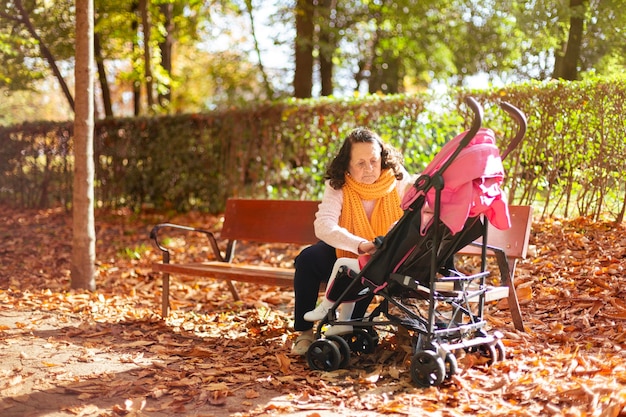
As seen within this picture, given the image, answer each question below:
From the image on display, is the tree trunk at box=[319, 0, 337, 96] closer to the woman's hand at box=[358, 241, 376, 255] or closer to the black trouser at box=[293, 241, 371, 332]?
the black trouser at box=[293, 241, 371, 332]

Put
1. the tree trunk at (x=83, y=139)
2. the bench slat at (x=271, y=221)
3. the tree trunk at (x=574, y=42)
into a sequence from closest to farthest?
the bench slat at (x=271, y=221) → the tree trunk at (x=83, y=139) → the tree trunk at (x=574, y=42)

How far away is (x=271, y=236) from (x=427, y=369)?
2.74 meters

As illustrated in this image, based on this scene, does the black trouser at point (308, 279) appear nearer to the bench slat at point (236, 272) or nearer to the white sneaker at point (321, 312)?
the white sneaker at point (321, 312)

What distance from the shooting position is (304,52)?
42.0ft

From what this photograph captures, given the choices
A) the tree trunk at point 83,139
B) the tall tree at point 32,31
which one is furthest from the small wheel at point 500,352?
the tall tree at point 32,31

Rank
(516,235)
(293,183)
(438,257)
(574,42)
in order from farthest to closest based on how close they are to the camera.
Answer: (293,183), (574,42), (516,235), (438,257)

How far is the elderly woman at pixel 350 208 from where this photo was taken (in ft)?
15.5

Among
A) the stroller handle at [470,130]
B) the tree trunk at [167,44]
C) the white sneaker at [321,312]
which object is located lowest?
the white sneaker at [321,312]

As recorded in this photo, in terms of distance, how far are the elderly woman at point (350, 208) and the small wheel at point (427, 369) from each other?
3.22 ft

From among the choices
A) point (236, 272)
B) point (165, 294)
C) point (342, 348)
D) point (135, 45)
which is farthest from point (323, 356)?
A: point (135, 45)

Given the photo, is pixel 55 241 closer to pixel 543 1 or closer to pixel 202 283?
pixel 202 283

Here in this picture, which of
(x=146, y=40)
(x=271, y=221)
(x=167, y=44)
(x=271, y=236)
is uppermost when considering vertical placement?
(x=167, y=44)

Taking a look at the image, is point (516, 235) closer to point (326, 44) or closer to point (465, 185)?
point (465, 185)

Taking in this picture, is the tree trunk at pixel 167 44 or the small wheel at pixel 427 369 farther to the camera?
the tree trunk at pixel 167 44
